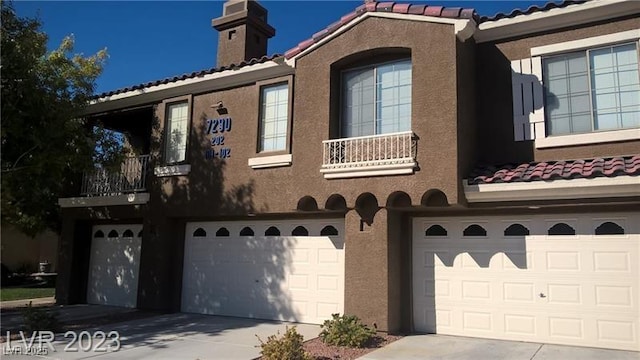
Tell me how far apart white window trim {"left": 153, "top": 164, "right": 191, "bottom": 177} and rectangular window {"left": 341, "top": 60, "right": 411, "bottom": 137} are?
4723 millimetres

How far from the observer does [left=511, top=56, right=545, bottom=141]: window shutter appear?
10609 mm

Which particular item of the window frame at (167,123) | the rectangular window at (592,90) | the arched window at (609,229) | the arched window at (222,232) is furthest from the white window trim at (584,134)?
the window frame at (167,123)

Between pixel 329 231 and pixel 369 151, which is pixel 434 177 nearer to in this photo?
pixel 369 151

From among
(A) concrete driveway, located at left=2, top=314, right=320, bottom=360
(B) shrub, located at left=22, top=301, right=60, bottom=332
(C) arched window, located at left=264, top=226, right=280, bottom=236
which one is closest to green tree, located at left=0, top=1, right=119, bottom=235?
(B) shrub, located at left=22, top=301, right=60, bottom=332

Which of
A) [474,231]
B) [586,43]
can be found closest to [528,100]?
[586,43]

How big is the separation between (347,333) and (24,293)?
15152 millimetres

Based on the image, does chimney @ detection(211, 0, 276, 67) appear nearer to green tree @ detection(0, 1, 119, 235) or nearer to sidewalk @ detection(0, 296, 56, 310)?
green tree @ detection(0, 1, 119, 235)

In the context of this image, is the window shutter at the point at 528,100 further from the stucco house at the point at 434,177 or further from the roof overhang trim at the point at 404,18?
the roof overhang trim at the point at 404,18

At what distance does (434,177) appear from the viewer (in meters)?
10.2

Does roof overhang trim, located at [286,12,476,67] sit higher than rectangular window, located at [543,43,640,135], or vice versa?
roof overhang trim, located at [286,12,476,67]

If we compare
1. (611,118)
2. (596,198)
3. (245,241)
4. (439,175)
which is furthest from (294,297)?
(611,118)

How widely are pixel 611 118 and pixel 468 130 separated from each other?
2.55 metres

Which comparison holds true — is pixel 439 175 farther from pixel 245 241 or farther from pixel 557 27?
pixel 245 241

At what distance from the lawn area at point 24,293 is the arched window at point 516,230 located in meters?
15.9
